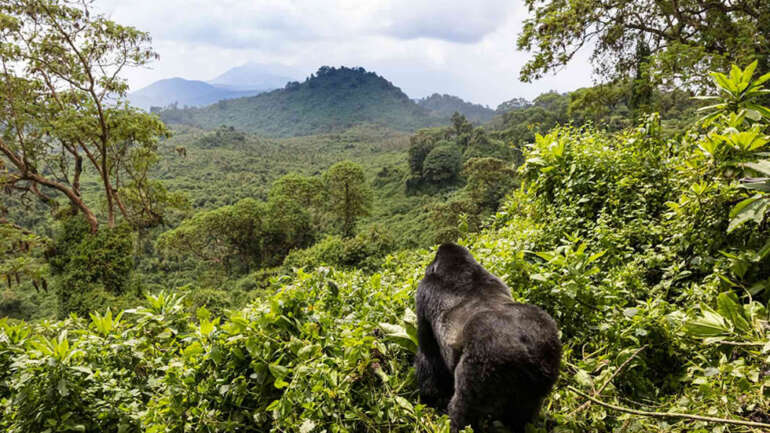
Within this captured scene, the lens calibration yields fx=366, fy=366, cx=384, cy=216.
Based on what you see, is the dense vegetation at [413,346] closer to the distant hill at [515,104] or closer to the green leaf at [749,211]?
the green leaf at [749,211]

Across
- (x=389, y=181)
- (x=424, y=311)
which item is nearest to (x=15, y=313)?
(x=424, y=311)

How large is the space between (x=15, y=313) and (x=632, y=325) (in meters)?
26.8

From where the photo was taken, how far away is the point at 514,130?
46781 millimetres

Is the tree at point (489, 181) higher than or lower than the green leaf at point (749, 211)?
lower

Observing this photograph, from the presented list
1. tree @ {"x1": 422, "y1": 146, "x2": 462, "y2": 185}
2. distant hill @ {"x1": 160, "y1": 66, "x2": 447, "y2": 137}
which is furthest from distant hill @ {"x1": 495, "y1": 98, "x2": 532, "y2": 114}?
tree @ {"x1": 422, "y1": 146, "x2": 462, "y2": 185}

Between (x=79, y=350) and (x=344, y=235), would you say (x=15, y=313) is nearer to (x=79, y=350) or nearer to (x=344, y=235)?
(x=344, y=235)

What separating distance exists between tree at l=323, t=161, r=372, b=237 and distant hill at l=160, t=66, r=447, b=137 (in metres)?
93.2

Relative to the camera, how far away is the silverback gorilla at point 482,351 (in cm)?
145

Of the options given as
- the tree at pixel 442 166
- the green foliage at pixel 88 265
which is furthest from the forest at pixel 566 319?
the tree at pixel 442 166

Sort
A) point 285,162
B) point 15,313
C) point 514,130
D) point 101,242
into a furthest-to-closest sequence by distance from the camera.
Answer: point 285,162, point 514,130, point 15,313, point 101,242

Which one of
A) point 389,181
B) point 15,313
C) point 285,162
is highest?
point 285,162

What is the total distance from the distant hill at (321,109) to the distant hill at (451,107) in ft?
48.5

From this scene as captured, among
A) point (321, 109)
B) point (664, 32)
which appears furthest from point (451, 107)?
point (664, 32)

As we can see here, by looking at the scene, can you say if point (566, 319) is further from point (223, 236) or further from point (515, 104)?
point (515, 104)
